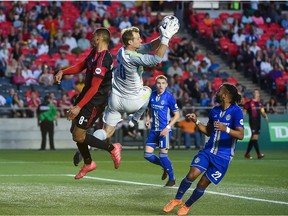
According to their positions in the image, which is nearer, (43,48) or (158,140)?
(158,140)

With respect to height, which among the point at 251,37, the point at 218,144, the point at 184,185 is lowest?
the point at 251,37

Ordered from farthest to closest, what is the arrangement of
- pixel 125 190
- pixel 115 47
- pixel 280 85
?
pixel 280 85
pixel 115 47
pixel 125 190

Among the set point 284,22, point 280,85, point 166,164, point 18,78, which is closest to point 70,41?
point 18,78

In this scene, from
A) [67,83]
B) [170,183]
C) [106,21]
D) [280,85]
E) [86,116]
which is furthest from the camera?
[106,21]

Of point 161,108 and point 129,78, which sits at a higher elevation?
point 129,78

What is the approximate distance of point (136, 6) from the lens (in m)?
39.2

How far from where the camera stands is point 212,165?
12070mm

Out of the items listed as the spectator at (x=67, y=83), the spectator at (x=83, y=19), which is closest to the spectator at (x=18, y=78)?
the spectator at (x=67, y=83)

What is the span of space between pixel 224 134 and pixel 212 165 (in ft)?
1.47

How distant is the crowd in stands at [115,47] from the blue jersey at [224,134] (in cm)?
1947

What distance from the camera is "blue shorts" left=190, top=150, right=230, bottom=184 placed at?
12.0 metres

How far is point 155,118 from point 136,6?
22071mm

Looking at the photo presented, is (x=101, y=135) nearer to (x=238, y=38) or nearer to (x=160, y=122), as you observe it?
(x=160, y=122)

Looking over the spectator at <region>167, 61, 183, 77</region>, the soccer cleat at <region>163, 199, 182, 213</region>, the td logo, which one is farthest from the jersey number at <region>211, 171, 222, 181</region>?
the spectator at <region>167, 61, 183, 77</region>
